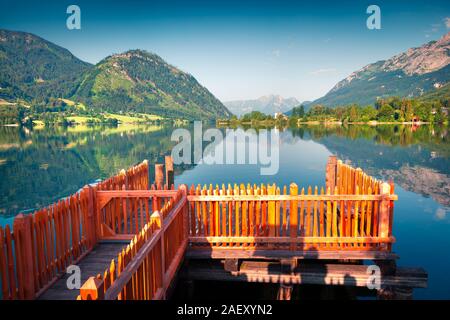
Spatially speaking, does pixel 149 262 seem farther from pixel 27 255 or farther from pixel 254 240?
pixel 254 240

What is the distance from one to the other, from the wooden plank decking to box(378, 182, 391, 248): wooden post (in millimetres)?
6866

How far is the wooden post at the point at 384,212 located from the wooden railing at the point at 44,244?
7.70m

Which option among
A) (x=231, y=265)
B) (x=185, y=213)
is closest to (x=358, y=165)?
(x=231, y=265)

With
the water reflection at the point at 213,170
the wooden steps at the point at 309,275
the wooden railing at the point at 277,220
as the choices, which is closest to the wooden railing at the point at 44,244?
the wooden railing at the point at 277,220

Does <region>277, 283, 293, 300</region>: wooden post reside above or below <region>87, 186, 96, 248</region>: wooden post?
below

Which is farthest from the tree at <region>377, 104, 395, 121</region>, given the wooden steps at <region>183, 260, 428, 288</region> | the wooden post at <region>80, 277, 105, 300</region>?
the wooden post at <region>80, 277, 105, 300</region>

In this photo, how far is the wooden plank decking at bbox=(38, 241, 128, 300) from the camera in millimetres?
6188

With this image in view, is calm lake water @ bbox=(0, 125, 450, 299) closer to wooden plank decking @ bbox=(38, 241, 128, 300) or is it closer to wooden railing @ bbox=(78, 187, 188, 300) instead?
wooden railing @ bbox=(78, 187, 188, 300)

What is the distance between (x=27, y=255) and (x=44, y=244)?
0.90 m

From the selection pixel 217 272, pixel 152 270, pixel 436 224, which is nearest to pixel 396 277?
pixel 217 272

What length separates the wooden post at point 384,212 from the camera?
841 cm

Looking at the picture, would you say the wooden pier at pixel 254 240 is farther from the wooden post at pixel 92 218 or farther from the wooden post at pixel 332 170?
the wooden post at pixel 332 170

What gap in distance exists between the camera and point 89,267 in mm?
7500

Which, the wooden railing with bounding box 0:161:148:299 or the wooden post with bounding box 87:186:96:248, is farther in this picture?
the wooden post with bounding box 87:186:96:248
